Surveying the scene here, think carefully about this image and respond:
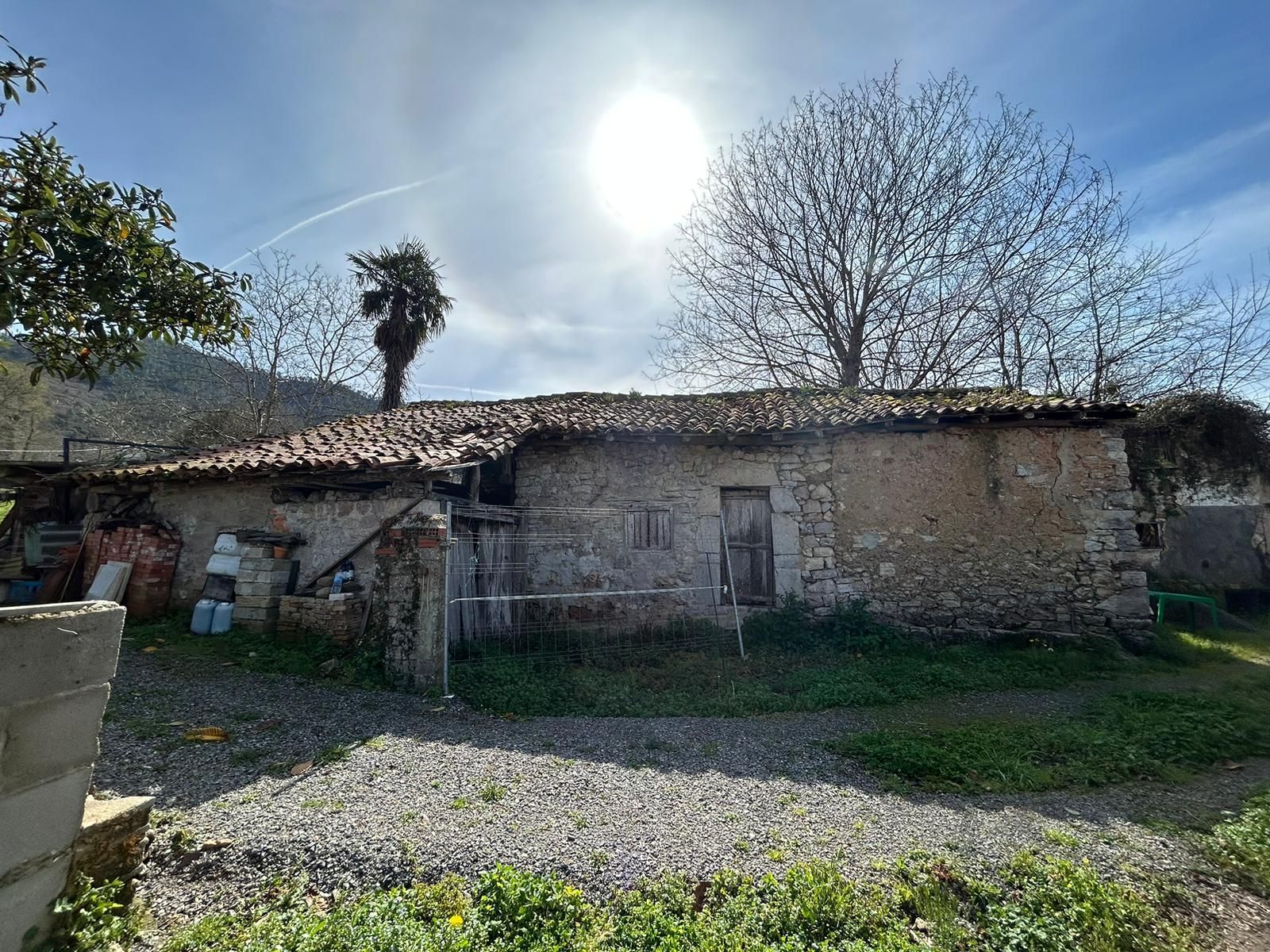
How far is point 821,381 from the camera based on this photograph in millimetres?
14352

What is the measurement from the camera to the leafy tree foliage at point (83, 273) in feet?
9.70

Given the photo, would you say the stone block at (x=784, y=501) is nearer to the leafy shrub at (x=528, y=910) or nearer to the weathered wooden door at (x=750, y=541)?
the weathered wooden door at (x=750, y=541)

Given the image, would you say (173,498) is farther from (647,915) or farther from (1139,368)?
(1139,368)

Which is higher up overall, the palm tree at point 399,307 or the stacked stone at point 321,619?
the palm tree at point 399,307

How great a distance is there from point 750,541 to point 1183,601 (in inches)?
308

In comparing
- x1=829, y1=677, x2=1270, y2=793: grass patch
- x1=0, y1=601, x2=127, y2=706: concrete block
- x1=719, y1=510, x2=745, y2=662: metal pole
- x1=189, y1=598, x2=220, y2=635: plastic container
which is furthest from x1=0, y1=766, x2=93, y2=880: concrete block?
x1=719, y1=510, x2=745, y2=662: metal pole

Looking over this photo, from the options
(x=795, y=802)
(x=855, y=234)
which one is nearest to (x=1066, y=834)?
(x=795, y=802)

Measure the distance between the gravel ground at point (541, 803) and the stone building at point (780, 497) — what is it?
2.98 m

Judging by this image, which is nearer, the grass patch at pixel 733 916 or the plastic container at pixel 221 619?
the grass patch at pixel 733 916

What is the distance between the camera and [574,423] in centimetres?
853

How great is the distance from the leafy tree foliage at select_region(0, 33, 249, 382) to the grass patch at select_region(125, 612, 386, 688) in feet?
11.9

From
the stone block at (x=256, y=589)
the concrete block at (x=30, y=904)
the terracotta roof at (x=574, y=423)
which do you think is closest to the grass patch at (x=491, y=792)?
the concrete block at (x=30, y=904)

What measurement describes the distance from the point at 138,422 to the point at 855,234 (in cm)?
2275

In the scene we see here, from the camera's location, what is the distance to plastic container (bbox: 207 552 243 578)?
297 inches
